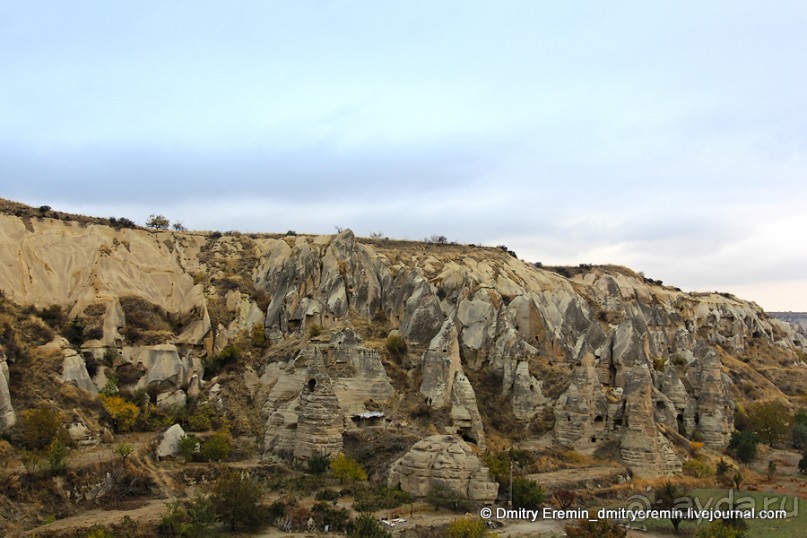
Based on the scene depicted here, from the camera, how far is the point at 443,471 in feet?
78.2

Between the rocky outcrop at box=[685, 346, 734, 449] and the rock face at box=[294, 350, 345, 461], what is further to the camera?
the rocky outcrop at box=[685, 346, 734, 449]

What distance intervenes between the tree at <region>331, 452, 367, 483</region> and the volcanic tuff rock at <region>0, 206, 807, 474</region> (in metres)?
1.49

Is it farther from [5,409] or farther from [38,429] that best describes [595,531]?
[5,409]

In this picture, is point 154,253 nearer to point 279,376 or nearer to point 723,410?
point 279,376

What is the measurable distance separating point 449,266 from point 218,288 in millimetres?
19705

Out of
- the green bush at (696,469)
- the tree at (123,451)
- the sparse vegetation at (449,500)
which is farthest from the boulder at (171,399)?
the green bush at (696,469)

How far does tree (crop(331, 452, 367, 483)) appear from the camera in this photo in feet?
83.4

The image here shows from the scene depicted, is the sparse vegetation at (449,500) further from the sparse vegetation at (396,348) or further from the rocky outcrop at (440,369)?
the sparse vegetation at (396,348)

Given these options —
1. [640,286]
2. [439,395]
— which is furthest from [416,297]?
[640,286]

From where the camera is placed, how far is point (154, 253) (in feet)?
160

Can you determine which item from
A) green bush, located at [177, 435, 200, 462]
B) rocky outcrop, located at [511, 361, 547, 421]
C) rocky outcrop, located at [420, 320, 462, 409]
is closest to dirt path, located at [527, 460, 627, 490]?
rocky outcrop, located at [511, 361, 547, 421]

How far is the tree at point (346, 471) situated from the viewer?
83.4 feet

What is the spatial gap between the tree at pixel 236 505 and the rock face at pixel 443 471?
557 centimetres

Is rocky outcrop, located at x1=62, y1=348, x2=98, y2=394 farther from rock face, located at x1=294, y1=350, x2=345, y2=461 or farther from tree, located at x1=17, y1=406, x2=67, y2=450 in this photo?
rock face, located at x1=294, y1=350, x2=345, y2=461
